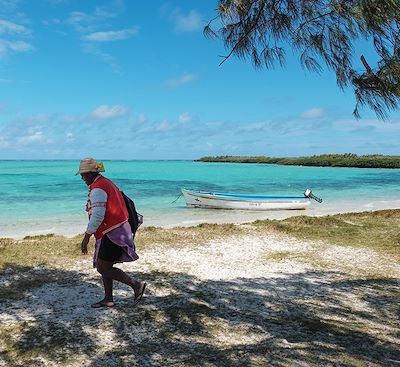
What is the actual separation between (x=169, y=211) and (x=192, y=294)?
62.7ft

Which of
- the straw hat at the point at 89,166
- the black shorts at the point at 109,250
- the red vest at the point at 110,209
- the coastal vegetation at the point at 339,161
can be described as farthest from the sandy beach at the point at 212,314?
the coastal vegetation at the point at 339,161

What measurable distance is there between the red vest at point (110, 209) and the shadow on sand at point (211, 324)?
1.18 meters

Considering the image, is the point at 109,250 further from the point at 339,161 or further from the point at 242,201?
the point at 339,161

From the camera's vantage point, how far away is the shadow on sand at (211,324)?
4.35 m

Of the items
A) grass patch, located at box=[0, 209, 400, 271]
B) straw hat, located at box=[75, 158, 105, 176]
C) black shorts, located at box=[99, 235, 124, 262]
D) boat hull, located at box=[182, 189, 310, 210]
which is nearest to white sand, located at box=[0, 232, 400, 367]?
grass patch, located at box=[0, 209, 400, 271]

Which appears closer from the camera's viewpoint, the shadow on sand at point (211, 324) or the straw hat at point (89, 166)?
the shadow on sand at point (211, 324)

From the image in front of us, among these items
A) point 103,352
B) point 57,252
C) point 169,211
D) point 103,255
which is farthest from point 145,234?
point 169,211

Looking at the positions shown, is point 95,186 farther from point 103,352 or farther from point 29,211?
point 29,211

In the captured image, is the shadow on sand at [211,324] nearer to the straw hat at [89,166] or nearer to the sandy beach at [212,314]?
the sandy beach at [212,314]

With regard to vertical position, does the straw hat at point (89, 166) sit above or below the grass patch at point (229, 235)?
above

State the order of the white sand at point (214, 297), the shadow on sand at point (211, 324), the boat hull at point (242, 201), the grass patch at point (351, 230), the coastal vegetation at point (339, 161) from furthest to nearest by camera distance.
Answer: the coastal vegetation at point (339, 161), the boat hull at point (242, 201), the grass patch at point (351, 230), the white sand at point (214, 297), the shadow on sand at point (211, 324)

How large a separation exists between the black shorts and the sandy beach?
790 mm

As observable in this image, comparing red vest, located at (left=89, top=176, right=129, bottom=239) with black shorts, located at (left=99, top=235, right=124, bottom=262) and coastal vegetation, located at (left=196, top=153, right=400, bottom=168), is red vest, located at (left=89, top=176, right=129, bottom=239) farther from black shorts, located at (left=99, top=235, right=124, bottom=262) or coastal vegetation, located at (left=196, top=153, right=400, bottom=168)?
coastal vegetation, located at (left=196, top=153, right=400, bottom=168)

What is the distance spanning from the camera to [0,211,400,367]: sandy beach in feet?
14.4
